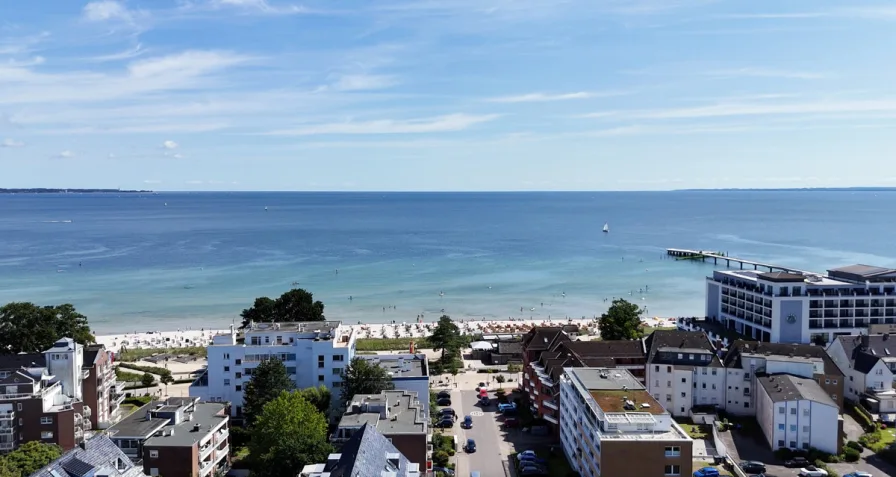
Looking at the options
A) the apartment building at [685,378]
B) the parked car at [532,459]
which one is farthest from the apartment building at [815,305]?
the parked car at [532,459]

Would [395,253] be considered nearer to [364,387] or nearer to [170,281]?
[170,281]

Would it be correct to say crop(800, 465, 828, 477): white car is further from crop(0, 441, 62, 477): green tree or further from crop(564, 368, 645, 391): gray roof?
crop(0, 441, 62, 477): green tree

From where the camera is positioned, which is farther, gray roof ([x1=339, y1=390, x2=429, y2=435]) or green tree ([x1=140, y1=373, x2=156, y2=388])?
green tree ([x1=140, y1=373, x2=156, y2=388])

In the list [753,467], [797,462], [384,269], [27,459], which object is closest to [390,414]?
[27,459]

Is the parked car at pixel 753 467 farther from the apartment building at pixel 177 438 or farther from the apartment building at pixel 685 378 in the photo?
the apartment building at pixel 177 438

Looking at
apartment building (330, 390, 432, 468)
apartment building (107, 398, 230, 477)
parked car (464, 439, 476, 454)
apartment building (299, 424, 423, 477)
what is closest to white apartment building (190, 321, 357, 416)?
apartment building (107, 398, 230, 477)

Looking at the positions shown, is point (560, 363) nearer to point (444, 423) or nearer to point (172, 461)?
point (444, 423)
